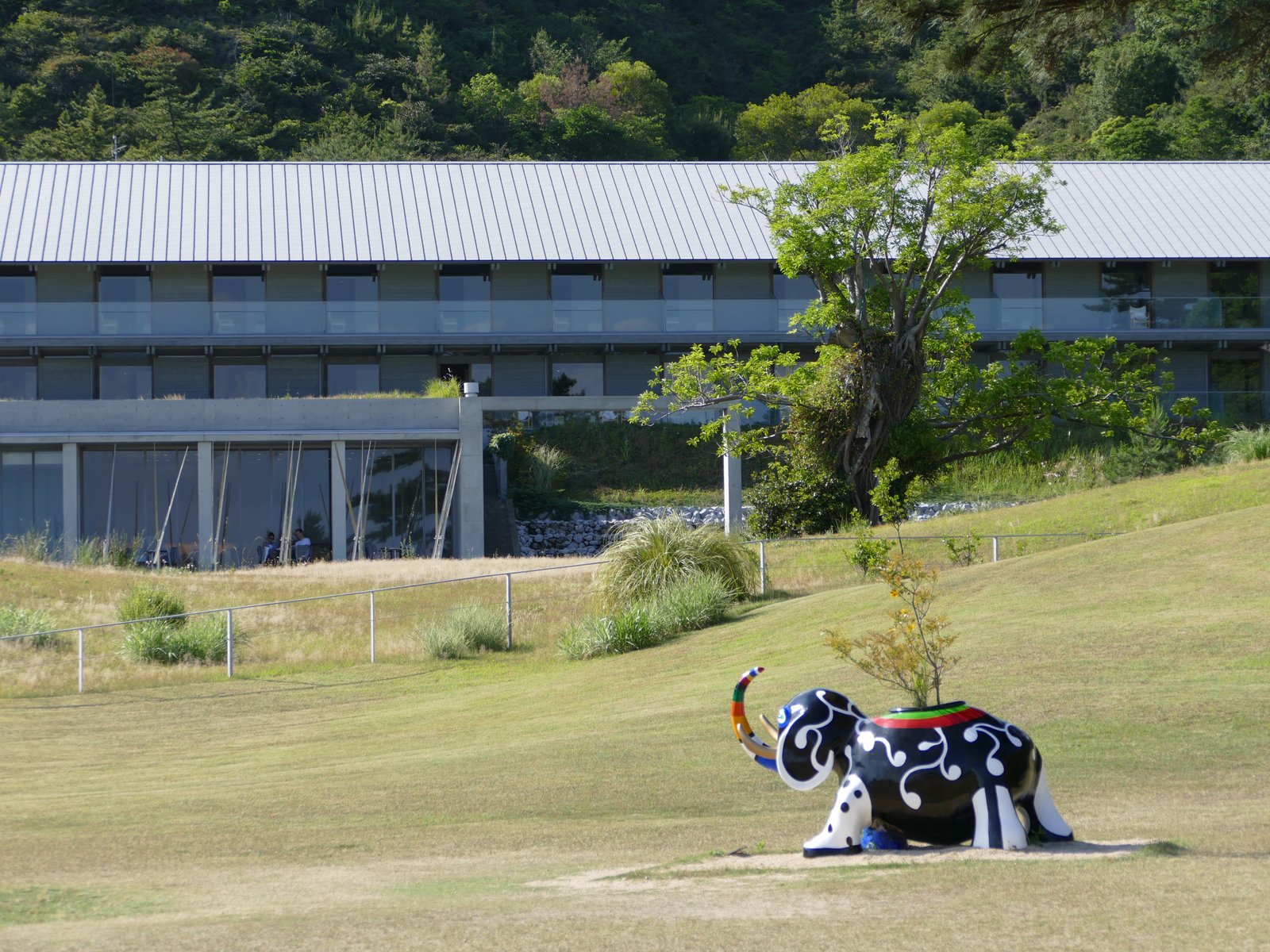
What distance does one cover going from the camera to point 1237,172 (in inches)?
1919

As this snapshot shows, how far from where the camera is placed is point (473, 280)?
4428 centimetres

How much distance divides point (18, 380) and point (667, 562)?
26.5 m

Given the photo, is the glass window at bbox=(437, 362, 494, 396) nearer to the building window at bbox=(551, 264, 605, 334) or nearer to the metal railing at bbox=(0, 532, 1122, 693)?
the building window at bbox=(551, 264, 605, 334)

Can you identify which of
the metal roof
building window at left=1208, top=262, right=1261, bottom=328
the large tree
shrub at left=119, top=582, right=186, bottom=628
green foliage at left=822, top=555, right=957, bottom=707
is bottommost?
shrub at left=119, top=582, right=186, bottom=628

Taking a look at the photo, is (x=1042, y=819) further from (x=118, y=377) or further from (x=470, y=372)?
(x=118, y=377)

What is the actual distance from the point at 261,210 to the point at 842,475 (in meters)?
21.6

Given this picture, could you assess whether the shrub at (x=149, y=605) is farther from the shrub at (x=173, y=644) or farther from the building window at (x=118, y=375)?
the building window at (x=118, y=375)

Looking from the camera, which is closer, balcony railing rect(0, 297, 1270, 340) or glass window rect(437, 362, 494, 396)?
balcony railing rect(0, 297, 1270, 340)

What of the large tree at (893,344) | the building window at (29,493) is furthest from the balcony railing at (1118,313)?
the building window at (29,493)

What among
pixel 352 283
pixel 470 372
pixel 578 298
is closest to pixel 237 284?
pixel 352 283

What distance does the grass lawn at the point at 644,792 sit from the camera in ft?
22.5

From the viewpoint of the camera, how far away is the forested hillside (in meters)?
63.4

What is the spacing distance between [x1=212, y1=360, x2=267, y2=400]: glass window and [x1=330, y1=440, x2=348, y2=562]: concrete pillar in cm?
899

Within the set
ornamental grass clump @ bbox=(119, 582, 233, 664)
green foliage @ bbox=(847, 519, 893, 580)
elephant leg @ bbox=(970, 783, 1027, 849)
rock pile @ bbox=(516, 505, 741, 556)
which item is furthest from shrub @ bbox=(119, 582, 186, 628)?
elephant leg @ bbox=(970, 783, 1027, 849)
